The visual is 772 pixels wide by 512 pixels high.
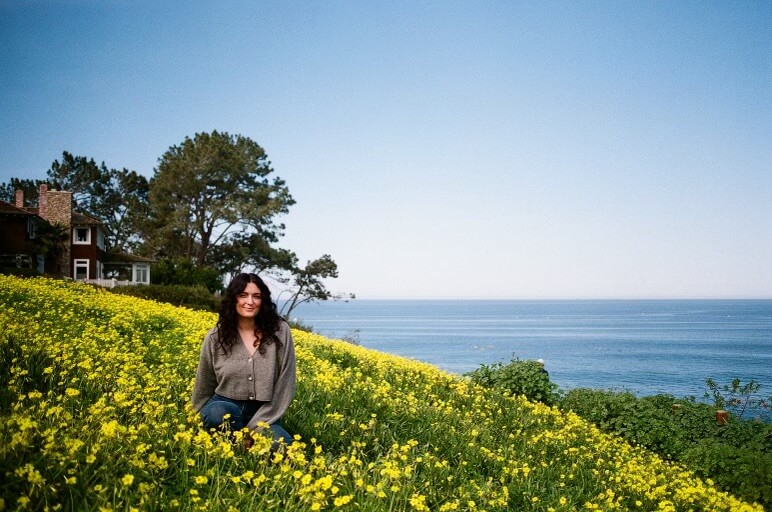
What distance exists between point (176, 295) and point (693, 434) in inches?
822

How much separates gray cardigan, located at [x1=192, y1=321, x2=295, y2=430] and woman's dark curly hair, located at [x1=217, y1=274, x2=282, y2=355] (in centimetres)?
5

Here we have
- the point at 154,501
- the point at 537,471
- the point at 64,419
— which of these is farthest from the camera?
the point at 537,471

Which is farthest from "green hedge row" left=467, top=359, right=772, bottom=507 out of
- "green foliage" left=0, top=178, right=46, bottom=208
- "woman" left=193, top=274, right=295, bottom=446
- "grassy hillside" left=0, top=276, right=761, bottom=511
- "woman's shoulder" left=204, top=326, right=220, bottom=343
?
"green foliage" left=0, top=178, right=46, bottom=208

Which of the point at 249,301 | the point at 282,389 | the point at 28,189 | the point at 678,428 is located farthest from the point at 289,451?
the point at 28,189

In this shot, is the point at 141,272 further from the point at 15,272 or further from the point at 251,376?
the point at 251,376

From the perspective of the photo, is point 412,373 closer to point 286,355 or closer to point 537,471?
point 537,471

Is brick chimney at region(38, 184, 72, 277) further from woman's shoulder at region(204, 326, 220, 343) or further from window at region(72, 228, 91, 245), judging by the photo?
woman's shoulder at region(204, 326, 220, 343)

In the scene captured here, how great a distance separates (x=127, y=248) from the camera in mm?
54906

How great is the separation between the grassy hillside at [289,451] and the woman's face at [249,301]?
1012 millimetres

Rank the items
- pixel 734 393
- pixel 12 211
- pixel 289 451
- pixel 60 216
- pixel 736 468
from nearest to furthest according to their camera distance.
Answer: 1. pixel 289 451
2. pixel 736 468
3. pixel 734 393
4. pixel 12 211
5. pixel 60 216

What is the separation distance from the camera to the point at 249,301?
5.87 metres

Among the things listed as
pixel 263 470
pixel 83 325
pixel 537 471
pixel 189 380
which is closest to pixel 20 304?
pixel 83 325

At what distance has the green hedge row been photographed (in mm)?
A: 8992

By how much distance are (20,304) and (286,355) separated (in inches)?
308
